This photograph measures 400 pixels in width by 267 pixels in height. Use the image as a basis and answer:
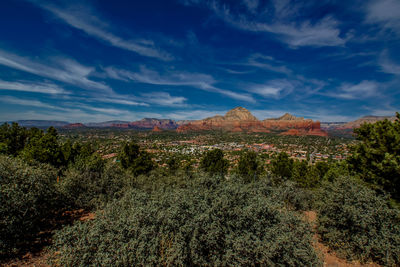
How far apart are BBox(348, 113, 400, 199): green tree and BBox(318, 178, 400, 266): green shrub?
3253 mm

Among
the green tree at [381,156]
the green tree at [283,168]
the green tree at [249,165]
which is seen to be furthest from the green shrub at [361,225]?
the green tree at [249,165]

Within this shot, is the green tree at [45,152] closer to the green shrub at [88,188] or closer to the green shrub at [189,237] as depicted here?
the green shrub at [88,188]

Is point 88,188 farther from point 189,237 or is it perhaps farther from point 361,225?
point 361,225

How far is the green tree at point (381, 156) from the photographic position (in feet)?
37.3

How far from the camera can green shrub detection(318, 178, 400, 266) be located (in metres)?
8.51

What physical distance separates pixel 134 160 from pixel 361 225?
78.6ft

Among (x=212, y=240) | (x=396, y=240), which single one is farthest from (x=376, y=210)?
(x=212, y=240)

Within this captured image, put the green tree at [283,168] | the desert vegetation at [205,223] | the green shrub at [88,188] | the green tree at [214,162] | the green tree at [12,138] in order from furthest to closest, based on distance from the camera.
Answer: the green tree at [214,162] → the green tree at [283,168] → the green tree at [12,138] → the green shrub at [88,188] → the desert vegetation at [205,223]

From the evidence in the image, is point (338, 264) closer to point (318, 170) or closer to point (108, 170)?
point (108, 170)

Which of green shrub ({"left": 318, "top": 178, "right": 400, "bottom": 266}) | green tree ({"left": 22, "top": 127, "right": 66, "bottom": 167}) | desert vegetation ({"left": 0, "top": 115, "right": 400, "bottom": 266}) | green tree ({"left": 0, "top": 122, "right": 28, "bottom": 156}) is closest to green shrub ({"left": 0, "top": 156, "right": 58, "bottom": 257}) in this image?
desert vegetation ({"left": 0, "top": 115, "right": 400, "bottom": 266})

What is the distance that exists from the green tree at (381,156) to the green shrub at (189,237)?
8.65 metres

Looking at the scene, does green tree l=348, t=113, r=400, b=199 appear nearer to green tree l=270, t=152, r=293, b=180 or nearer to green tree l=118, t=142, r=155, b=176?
green tree l=270, t=152, r=293, b=180

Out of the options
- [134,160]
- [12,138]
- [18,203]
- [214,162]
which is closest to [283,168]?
[214,162]

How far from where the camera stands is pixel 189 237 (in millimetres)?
6625
